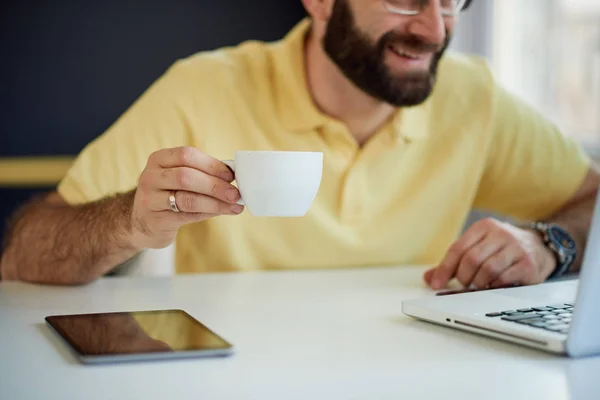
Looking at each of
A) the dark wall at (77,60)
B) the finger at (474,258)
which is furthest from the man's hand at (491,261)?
the dark wall at (77,60)

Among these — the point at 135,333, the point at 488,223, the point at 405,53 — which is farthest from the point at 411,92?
the point at 135,333

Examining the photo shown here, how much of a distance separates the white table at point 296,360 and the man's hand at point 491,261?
125 millimetres

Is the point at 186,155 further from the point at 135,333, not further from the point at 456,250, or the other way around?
the point at 456,250

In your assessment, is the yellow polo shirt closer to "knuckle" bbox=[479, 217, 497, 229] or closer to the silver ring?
"knuckle" bbox=[479, 217, 497, 229]

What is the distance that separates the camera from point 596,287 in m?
0.72

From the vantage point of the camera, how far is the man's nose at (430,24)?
4.85ft

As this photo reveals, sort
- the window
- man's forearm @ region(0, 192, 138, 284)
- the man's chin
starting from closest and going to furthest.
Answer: man's forearm @ region(0, 192, 138, 284) < the man's chin < the window

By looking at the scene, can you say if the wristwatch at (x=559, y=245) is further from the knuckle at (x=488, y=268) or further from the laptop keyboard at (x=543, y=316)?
Result: the laptop keyboard at (x=543, y=316)

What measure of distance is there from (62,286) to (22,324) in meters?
0.29

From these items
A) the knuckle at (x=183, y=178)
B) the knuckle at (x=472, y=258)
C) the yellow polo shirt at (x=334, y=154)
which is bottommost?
the knuckle at (x=472, y=258)

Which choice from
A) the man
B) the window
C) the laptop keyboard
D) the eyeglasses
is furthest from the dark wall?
the laptop keyboard

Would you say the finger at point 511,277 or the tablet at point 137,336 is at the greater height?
the finger at point 511,277

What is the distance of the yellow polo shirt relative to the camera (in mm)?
1475

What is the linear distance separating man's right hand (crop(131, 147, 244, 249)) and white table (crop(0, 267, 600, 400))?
0.12 metres
